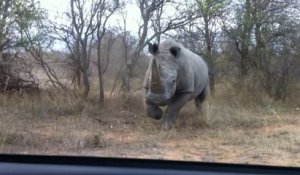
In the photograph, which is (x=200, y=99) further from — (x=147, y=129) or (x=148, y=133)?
(x=148, y=133)

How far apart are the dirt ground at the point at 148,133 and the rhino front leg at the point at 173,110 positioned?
0.12m

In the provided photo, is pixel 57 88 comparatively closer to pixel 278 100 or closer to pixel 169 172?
pixel 278 100

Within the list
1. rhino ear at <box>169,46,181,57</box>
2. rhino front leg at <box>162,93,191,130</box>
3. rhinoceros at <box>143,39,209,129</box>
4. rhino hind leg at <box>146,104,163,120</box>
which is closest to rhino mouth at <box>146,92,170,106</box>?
rhinoceros at <box>143,39,209,129</box>

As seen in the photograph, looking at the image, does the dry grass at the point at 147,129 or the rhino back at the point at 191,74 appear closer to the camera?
the dry grass at the point at 147,129

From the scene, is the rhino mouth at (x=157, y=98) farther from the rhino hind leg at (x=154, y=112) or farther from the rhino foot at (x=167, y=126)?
the rhino foot at (x=167, y=126)

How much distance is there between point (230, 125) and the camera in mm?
7406

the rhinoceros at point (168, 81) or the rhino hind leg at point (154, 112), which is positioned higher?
the rhinoceros at point (168, 81)

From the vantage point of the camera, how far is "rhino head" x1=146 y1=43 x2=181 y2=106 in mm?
7480

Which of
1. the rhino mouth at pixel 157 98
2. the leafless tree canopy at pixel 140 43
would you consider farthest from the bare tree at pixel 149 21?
the rhino mouth at pixel 157 98

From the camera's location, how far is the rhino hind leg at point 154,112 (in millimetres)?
7637

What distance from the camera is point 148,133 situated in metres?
6.97

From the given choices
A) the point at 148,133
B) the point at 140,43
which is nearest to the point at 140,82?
the point at 140,43

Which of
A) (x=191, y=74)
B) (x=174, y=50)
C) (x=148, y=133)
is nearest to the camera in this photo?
(x=148, y=133)

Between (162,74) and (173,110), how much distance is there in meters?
0.55
